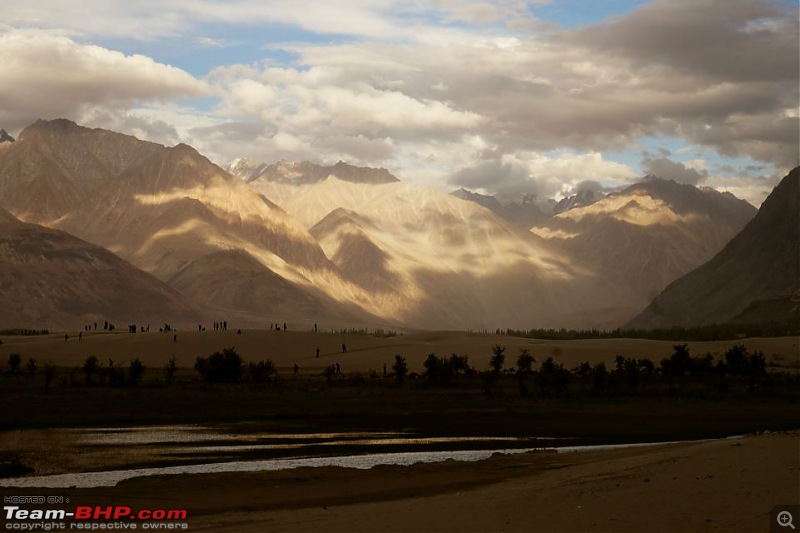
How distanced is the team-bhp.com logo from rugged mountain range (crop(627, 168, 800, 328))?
111836 millimetres

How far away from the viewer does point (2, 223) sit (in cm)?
17912

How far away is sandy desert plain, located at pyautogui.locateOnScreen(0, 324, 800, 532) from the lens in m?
15.9

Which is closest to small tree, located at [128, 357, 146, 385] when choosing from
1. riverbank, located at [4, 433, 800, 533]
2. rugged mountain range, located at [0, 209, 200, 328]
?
riverbank, located at [4, 433, 800, 533]

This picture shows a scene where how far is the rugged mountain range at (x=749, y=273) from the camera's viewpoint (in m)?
134

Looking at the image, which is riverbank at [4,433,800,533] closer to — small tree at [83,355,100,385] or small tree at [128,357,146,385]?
small tree at [128,357,146,385]

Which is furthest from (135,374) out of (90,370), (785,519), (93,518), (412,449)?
(785,519)

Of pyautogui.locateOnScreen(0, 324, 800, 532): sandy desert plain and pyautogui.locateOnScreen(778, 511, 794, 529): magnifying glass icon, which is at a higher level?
pyautogui.locateOnScreen(778, 511, 794, 529): magnifying glass icon

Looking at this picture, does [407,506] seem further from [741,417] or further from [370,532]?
[741,417]

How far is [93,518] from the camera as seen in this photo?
1766 centimetres

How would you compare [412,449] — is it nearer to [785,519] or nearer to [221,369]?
[785,519]

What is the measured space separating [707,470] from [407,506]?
5476 mm

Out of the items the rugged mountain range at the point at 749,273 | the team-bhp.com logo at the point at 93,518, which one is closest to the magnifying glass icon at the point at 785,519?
the team-bhp.com logo at the point at 93,518

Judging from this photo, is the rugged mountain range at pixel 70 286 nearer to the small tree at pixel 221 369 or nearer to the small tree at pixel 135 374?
the small tree at pixel 221 369

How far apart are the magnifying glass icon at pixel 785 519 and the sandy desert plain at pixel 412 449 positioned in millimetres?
189
